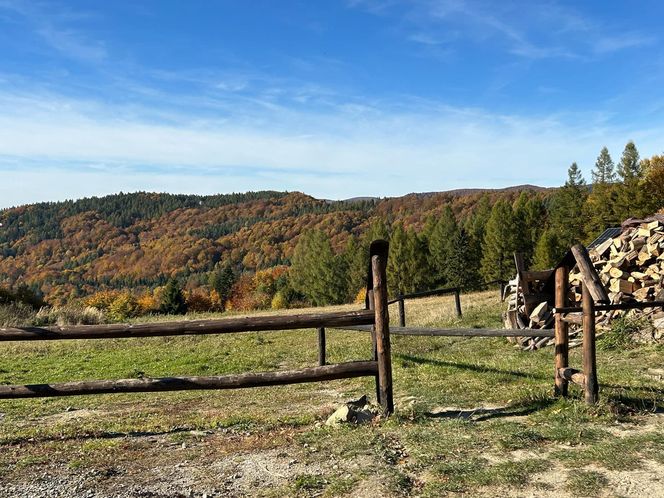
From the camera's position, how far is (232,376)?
20.7ft

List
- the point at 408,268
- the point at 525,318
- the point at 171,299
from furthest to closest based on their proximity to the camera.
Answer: the point at 408,268, the point at 171,299, the point at 525,318

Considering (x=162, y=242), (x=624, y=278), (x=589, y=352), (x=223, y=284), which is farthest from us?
(x=162, y=242)

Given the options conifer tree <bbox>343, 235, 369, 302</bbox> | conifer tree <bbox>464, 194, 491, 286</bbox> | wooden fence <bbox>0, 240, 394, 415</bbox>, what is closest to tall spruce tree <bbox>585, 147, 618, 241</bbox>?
conifer tree <bbox>464, 194, 491, 286</bbox>

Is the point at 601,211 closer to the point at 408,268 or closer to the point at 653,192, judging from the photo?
the point at 653,192

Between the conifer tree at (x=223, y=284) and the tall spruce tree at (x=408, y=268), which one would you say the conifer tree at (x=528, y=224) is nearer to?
the tall spruce tree at (x=408, y=268)

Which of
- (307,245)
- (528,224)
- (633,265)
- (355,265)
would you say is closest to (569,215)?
(528,224)

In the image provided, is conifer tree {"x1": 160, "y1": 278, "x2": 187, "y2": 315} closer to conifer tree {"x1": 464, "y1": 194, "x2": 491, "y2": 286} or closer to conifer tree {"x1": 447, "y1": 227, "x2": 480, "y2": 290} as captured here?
conifer tree {"x1": 447, "y1": 227, "x2": 480, "y2": 290}

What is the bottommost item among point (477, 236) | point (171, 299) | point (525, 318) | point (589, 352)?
point (171, 299)

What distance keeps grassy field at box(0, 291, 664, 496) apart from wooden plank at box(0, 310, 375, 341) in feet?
3.71

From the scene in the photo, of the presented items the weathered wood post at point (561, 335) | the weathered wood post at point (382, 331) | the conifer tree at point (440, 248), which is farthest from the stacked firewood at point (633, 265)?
the conifer tree at point (440, 248)

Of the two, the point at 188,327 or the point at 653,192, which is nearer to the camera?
the point at 188,327

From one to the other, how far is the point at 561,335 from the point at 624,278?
690 cm

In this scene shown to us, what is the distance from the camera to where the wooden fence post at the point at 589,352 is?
5836mm

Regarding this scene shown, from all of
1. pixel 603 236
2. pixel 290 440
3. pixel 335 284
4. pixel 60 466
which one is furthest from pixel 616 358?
pixel 335 284
